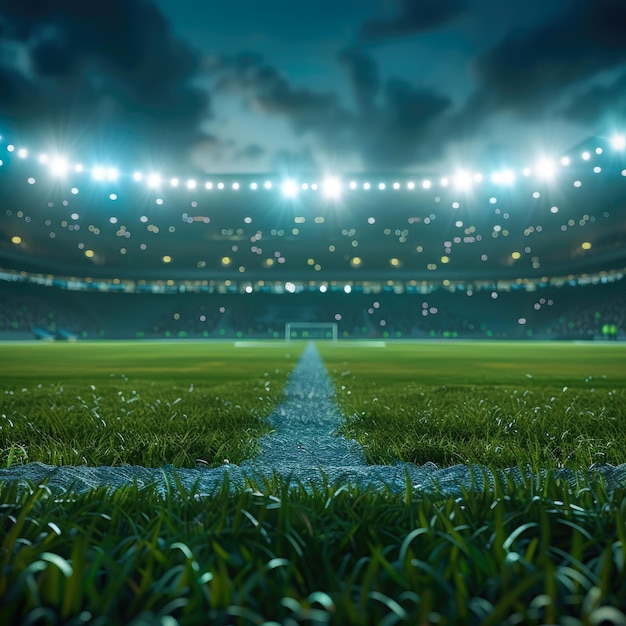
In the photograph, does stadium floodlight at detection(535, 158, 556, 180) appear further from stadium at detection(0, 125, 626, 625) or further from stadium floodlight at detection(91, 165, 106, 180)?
stadium floodlight at detection(91, 165, 106, 180)

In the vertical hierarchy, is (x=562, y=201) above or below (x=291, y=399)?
above

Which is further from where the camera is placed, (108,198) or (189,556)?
(108,198)

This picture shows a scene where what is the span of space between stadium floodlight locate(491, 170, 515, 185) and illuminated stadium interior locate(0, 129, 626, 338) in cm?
12

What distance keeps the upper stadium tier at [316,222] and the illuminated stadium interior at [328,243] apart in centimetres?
21

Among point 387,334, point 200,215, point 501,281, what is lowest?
point 387,334

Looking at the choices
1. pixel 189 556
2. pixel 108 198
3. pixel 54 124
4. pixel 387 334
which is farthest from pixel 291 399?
pixel 387 334

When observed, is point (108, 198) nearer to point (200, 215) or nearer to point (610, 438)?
point (200, 215)

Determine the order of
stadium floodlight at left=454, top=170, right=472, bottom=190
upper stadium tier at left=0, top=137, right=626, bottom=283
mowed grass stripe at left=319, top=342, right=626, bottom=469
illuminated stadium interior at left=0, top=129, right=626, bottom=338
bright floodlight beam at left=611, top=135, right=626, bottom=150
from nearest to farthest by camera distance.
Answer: mowed grass stripe at left=319, top=342, right=626, bottom=469, bright floodlight beam at left=611, top=135, right=626, bottom=150, stadium floodlight at left=454, top=170, right=472, bottom=190, upper stadium tier at left=0, top=137, right=626, bottom=283, illuminated stadium interior at left=0, top=129, right=626, bottom=338

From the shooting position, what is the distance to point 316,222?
52.2 meters

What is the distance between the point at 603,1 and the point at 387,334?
168 ft

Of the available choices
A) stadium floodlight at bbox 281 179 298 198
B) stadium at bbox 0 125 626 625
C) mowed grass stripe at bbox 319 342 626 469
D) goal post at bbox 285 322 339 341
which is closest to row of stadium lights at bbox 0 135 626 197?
stadium floodlight at bbox 281 179 298 198

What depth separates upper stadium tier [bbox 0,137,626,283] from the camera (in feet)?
126

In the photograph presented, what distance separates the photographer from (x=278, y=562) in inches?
49.0

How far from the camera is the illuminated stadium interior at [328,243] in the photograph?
3962 centimetres
